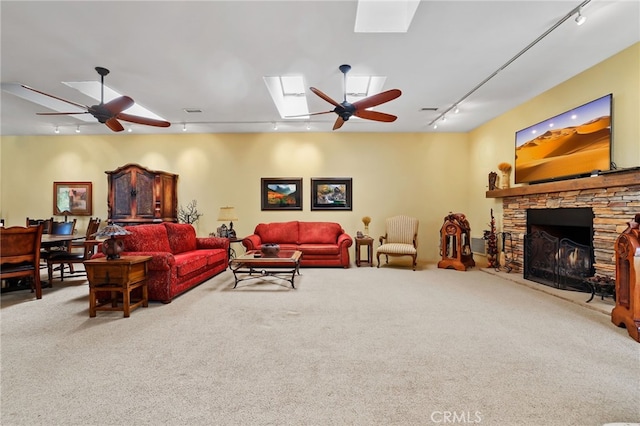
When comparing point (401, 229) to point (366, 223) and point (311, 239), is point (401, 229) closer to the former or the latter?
point (366, 223)

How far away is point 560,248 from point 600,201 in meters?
0.89

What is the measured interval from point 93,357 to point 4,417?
0.67 metres

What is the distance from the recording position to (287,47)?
11.4ft

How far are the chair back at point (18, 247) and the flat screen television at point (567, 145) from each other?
7.20 metres

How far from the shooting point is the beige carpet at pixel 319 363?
162 centimetres

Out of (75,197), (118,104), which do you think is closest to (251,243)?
(118,104)

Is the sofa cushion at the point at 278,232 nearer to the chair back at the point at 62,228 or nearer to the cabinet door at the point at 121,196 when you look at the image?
the cabinet door at the point at 121,196

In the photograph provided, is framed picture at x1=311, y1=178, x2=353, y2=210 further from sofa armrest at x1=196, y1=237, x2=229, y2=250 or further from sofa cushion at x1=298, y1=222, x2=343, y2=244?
sofa armrest at x1=196, y1=237, x2=229, y2=250

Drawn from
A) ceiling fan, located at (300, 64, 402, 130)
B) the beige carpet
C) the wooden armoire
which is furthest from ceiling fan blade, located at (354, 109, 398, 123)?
the wooden armoire

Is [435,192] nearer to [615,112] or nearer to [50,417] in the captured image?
[615,112]

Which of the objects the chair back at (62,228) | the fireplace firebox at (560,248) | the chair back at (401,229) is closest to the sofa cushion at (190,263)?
the chair back at (62,228)

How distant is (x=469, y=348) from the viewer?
2.39 m

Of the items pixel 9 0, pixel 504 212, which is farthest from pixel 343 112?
pixel 504 212

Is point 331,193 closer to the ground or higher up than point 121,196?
higher up
